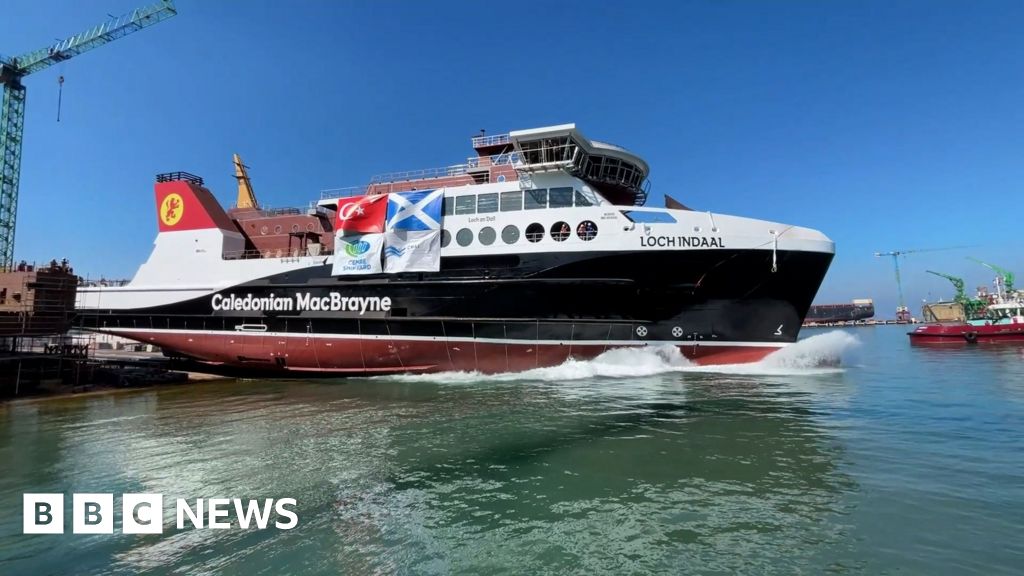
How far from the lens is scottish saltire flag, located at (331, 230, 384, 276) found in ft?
53.6

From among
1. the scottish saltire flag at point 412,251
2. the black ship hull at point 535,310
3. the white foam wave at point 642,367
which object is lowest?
the white foam wave at point 642,367

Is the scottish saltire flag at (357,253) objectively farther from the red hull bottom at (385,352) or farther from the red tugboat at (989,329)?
the red tugboat at (989,329)

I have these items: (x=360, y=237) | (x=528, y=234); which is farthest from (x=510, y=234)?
(x=360, y=237)

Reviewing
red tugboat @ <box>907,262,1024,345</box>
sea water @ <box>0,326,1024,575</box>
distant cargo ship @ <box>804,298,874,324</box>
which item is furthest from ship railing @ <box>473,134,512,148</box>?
distant cargo ship @ <box>804,298,874,324</box>

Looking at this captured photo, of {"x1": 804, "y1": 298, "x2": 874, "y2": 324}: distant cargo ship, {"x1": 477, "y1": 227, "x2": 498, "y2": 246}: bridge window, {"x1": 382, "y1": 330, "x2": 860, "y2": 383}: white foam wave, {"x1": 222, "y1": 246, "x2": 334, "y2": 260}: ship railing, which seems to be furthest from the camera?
{"x1": 804, "y1": 298, "x2": 874, "y2": 324}: distant cargo ship

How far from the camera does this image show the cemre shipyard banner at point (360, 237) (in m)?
16.4

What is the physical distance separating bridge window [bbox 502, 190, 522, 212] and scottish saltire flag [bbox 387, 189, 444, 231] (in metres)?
2.17

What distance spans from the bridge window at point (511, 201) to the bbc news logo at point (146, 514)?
11.5 meters

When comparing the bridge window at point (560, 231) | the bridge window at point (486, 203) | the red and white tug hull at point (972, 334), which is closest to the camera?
the bridge window at point (560, 231)

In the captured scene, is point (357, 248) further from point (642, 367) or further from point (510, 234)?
point (642, 367)

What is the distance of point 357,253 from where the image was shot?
653 inches

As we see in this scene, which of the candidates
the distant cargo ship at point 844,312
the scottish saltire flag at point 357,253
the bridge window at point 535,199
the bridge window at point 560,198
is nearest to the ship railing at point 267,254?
the scottish saltire flag at point 357,253

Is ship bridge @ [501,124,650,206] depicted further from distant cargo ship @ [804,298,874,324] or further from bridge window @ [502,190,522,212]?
distant cargo ship @ [804,298,874,324]

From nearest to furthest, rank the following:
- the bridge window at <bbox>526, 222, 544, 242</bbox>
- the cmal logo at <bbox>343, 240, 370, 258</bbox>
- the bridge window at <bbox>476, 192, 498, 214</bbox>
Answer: the bridge window at <bbox>526, 222, 544, 242</bbox>
the bridge window at <bbox>476, 192, 498, 214</bbox>
the cmal logo at <bbox>343, 240, 370, 258</bbox>
